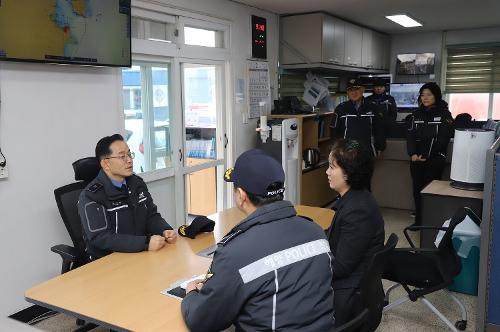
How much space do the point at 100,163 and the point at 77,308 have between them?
112cm

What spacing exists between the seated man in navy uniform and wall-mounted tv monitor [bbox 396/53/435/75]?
22.5 ft

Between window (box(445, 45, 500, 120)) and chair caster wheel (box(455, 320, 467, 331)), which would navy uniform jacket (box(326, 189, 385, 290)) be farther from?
window (box(445, 45, 500, 120))

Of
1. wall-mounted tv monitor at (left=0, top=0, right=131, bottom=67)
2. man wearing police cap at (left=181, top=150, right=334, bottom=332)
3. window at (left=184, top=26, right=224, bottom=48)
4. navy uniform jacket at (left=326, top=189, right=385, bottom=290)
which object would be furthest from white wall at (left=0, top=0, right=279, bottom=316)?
navy uniform jacket at (left=326, top=189, right=385, bottom=290)

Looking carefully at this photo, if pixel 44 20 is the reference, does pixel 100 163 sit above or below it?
below

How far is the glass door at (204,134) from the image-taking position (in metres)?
4.73

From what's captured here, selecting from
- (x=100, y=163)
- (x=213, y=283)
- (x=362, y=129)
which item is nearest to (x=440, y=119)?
(x=362, y=129)

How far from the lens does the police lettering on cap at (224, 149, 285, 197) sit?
1.48 meters

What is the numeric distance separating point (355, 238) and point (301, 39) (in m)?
4.13

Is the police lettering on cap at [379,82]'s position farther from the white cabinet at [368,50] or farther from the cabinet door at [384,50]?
the white cabinet at [368,50]

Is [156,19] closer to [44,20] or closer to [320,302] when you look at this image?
[44,20]

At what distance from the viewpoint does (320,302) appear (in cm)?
144

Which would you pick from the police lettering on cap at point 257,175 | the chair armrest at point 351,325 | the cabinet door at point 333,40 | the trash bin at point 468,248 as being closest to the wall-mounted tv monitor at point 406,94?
the cabinet door at point 333,40

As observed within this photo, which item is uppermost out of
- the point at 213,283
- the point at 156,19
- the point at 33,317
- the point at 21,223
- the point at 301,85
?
the point at 156,19

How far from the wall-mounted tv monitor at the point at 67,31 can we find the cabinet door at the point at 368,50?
4627mm
